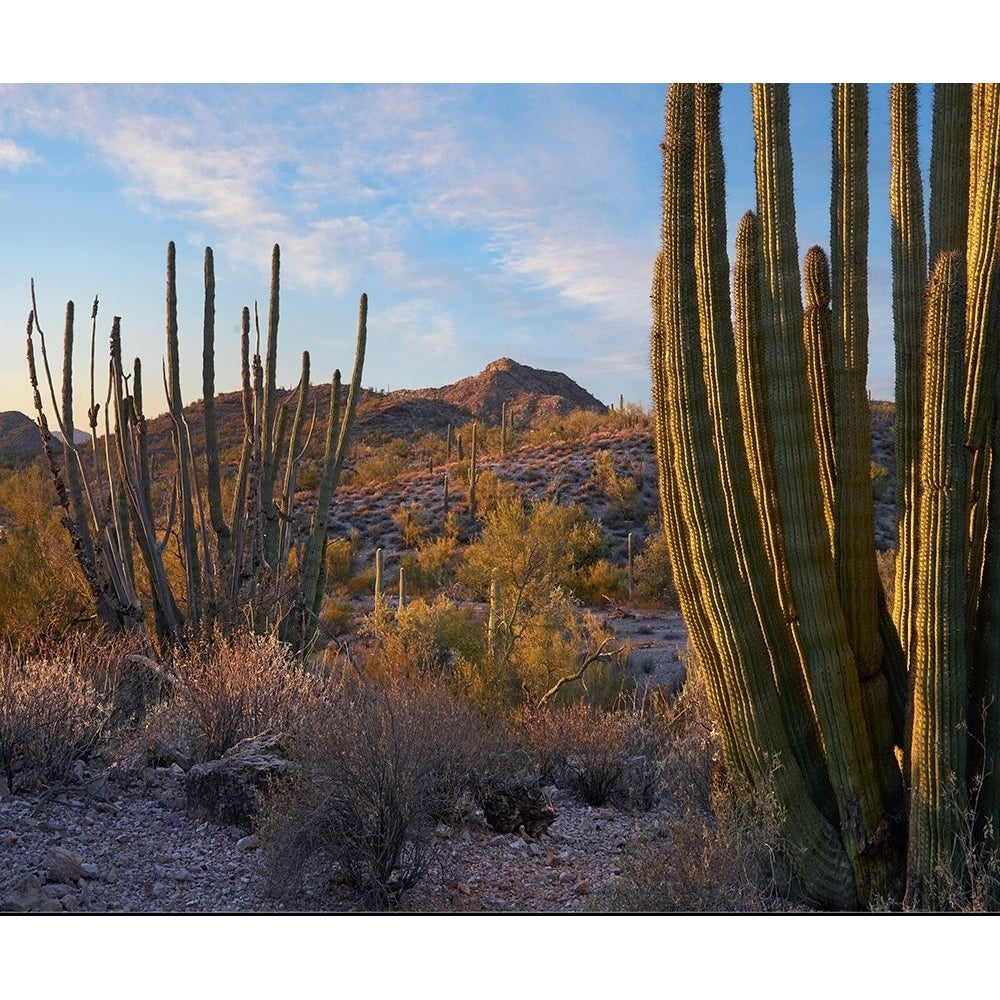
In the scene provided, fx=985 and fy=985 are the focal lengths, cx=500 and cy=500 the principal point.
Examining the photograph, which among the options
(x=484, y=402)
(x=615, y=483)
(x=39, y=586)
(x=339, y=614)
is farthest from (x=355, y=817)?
(x=484, y=402)

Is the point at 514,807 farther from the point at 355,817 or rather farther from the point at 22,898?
the point at 22,898

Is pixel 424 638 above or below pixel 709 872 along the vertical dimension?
above

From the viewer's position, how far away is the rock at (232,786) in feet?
18.0

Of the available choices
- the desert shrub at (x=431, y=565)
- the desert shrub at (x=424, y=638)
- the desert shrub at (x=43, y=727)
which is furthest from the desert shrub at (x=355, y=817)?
the desert shrub at (x=431, y=565)

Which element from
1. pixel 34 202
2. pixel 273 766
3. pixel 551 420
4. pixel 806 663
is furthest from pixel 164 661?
pixel 551 420

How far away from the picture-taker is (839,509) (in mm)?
4727

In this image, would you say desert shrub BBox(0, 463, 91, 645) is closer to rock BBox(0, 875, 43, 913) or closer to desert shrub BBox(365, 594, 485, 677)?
desert shrub BBox(365, 594, 485, 677)

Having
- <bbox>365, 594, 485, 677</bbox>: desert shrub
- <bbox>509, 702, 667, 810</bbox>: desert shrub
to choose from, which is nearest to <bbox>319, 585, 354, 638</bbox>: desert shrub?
<bbox>365, 594, 485, 677</bbox>: desert shrub

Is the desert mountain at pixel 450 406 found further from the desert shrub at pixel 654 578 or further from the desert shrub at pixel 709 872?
the desert shrub at pixel 709 872

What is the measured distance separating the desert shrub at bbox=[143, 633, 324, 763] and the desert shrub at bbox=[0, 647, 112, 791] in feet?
1.52

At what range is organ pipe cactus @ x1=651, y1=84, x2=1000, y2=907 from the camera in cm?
432

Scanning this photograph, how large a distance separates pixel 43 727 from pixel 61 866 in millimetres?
1327

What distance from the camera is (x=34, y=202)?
6203 millimetres

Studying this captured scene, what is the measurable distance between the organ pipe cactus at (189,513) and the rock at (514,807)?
3.45m
